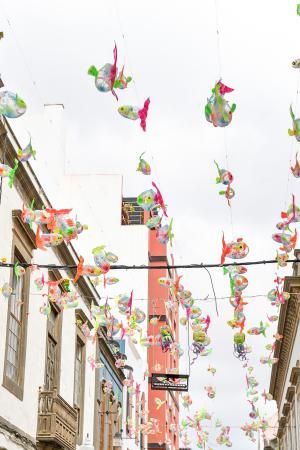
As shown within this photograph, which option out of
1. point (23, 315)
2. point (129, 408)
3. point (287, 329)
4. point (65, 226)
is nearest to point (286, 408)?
point (287, 329)

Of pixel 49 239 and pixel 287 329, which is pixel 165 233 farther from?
pixel 287 329

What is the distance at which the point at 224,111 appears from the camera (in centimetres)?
1000

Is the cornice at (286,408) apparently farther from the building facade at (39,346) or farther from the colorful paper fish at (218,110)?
the colorful paper fish at (218,110)

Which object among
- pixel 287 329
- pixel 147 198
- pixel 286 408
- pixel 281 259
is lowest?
pixel 281 259

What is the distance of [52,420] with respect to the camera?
18891mm

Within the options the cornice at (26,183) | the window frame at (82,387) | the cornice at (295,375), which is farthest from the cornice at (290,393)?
the cornice at (26,183)

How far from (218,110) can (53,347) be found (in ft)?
40.6

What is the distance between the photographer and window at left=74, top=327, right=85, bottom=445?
24188mm

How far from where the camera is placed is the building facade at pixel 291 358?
2697 cm

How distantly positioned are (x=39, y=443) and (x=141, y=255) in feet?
91.7

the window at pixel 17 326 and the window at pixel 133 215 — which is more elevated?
the window at pixel 133 215

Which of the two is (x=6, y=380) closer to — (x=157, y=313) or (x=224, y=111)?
(x=224, y=111)

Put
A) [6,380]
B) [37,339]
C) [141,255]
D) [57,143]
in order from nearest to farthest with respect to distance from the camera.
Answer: [6,380] → [37,339] → [57,143] → [141,255]

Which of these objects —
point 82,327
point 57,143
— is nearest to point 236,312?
point 82,327
